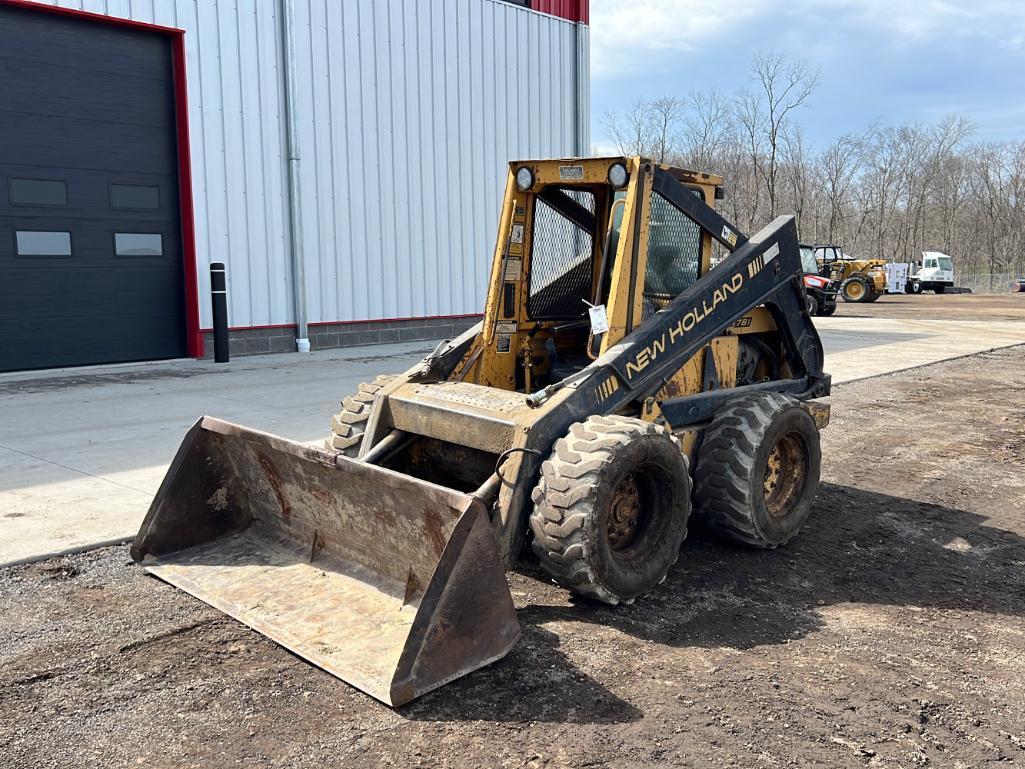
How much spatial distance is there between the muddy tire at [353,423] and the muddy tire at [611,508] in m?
1.61

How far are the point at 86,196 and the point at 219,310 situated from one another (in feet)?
7.75

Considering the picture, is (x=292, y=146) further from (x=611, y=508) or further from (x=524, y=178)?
(x=611, y=508)

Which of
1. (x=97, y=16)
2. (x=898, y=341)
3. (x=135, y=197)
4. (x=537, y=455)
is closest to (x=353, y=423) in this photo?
(x=537, y=455)

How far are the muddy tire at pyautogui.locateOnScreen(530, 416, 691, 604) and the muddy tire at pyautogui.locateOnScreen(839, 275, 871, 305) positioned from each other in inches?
1391

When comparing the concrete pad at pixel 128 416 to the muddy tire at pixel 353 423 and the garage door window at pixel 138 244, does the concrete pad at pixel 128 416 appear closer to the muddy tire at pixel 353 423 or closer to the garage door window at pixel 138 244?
the muddy tire at pixel 353 423

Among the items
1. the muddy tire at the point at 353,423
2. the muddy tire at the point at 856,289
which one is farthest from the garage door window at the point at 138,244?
the muddy tire at the point at 856,289

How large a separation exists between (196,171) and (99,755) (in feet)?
39.5

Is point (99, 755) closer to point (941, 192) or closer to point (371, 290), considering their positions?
point (371, 290)

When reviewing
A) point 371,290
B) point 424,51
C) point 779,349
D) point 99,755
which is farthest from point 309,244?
point 99,755

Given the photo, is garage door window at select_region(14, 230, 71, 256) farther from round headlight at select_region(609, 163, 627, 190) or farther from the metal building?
round headlight at select_region(609, 163, 627, 190)

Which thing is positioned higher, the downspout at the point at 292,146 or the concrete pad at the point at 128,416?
the downspout at the point at 292,146

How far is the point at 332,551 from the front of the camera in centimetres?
480

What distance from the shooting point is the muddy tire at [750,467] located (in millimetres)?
5328

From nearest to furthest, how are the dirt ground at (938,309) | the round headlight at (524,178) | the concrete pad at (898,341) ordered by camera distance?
the round headlight at (524,178), the concrete pad at (898,341), the dirt ground at (938,309)
